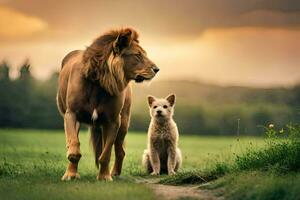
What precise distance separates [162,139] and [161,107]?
617 mm

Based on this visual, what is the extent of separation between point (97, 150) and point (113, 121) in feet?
4.77

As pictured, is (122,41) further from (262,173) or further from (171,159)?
(171,159)

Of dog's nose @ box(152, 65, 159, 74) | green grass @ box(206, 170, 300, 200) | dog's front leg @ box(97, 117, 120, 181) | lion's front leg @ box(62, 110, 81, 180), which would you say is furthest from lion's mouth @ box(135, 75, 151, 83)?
green grass @ box(206, 170, 300, 200)

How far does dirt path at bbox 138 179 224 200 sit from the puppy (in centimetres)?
309

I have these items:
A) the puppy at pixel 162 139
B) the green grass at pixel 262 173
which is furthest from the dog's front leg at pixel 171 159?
the green grass at pixel 262 173

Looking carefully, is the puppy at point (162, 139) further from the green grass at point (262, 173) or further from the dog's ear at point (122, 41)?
the dog's ear at point (122, 41)

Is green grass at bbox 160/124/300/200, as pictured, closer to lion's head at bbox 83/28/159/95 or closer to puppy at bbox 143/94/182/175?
lion's head at bbox 83/28/159/95

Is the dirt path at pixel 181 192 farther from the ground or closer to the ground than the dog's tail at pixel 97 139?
closer to the ground

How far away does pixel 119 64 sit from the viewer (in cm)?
1209

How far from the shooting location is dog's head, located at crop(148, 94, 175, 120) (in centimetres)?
1508

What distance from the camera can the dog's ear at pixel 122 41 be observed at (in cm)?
1212

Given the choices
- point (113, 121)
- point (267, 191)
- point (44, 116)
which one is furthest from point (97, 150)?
point (44, 116)

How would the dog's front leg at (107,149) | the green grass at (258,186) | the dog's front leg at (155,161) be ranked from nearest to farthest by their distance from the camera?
the green grass at (258,186) → the dog's front leg at (107,149) → the dog's front leg at (155,161)

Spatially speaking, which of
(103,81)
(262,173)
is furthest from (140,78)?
(262,173)
